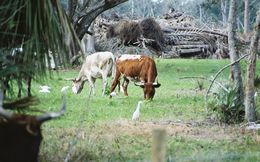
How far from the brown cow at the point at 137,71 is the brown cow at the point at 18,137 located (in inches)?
500

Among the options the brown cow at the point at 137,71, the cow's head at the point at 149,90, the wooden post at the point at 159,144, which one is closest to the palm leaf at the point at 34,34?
the wooden post at the point at 159,144

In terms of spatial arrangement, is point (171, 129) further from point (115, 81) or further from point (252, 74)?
point (115, 81)

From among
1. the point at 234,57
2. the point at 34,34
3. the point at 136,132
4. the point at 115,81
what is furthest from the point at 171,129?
the point at 115,81

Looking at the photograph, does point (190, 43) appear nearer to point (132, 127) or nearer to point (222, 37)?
point (222, 37)

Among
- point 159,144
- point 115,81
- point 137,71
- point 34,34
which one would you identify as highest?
point 34,34

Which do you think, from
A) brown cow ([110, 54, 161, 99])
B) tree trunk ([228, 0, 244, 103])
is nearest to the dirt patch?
tree trunk ([228, 0, 244, 103])

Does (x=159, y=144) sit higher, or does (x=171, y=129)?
(x=159, y=144)

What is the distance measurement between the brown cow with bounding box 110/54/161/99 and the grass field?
0.55 m

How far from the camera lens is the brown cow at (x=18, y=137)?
15.5ft

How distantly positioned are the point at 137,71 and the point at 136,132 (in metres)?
7.50

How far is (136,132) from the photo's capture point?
1140 centimetres

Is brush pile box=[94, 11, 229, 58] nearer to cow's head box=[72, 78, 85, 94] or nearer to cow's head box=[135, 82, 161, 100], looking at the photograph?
cow's head box=[72, 78, 85, 94]

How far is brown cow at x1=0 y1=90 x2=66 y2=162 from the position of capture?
4730 millimetres

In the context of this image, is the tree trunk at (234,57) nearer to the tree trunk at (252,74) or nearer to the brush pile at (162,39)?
the tree trunk at (252,74)
